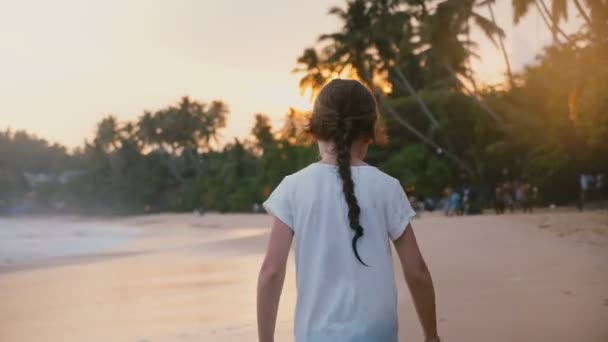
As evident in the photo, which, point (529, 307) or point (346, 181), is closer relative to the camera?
point (346, 181)

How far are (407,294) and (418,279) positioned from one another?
653cm

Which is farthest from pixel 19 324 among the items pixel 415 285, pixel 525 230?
pixel 525 230

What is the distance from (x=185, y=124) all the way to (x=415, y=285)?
289 feet

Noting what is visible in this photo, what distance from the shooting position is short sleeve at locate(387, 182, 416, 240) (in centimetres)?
213

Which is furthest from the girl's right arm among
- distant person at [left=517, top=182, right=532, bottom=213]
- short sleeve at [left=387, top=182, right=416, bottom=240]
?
distant person at [left=517, top=182, right=532, bottom=213]

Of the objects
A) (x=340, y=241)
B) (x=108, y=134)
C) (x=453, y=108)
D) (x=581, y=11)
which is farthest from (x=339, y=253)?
(x=108, y=134)

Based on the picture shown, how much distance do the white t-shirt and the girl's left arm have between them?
3cm

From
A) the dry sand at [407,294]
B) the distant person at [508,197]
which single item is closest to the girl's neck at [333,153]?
the dry sand at [407,294]

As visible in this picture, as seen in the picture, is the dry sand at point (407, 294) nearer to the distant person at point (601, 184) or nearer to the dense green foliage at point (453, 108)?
the dense green foliage at point (453, 108)

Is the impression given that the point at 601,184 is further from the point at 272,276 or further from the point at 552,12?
the point at 272,276

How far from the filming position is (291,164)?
56344 mm

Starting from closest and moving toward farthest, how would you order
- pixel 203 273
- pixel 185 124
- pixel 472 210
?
pixel 203 273 → pixel 472 210 → pixel 185 124

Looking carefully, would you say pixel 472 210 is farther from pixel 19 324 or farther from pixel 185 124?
pixel 185 124

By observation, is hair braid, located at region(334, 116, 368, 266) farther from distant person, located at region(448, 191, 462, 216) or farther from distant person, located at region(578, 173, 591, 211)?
distant person, located at region(448, 191, 462, 216)
